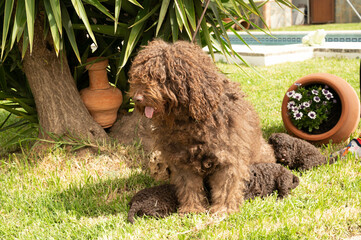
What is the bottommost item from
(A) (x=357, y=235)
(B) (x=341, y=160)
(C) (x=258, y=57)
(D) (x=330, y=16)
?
(A) (x=357, y=235)

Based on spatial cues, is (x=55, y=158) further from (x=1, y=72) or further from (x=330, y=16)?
(x=330, y=16)

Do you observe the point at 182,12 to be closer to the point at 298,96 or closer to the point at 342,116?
the point at 298,96

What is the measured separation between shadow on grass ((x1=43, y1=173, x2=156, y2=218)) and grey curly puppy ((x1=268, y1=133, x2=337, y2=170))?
125cm

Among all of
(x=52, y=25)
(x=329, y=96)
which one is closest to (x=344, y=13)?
(x=329, y=96)

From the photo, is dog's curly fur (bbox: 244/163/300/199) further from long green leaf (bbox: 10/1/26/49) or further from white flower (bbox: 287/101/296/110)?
long green leaf (bbox: 10/1/26/49)

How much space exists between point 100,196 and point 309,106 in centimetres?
248

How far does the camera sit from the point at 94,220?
2891mm

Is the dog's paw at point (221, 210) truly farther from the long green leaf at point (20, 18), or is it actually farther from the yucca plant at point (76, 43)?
the long green leaf at point (20, 18)

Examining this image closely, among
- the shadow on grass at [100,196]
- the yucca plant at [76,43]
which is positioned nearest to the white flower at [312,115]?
the yucca plant at [76,43]

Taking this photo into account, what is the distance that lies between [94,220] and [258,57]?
23.2 ft

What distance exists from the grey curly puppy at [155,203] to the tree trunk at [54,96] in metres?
1.27

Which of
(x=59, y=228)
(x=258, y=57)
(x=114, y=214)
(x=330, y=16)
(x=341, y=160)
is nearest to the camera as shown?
(x=59, y=228)

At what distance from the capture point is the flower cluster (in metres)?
4.24

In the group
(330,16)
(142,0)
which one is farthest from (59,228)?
(330,16)
